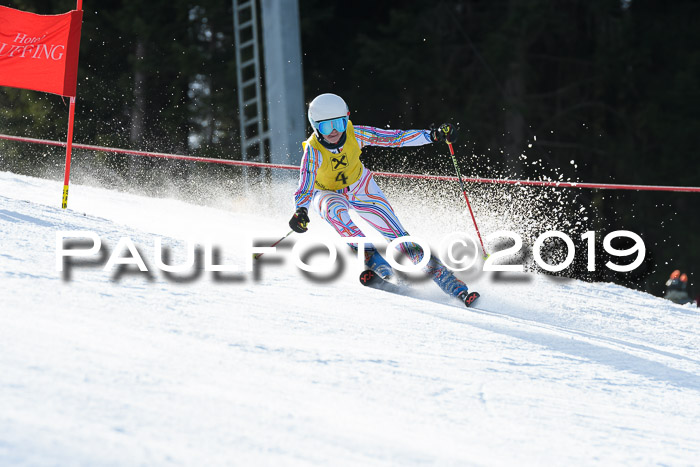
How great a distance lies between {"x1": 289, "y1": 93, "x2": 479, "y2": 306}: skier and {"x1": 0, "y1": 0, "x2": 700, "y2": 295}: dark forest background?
1105cm

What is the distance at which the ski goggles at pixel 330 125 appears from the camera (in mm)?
5258

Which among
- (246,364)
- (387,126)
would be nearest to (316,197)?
(246,364)

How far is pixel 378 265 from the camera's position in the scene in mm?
5637

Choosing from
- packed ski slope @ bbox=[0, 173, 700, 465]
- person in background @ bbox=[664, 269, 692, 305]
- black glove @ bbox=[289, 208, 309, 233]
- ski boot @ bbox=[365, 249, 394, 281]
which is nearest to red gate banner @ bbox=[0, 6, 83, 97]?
packed ski slope @ bbox=[0, 173, 700, 465]

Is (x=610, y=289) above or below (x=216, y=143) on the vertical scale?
below

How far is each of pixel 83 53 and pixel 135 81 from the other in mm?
1146

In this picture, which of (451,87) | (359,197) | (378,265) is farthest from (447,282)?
(451,87)

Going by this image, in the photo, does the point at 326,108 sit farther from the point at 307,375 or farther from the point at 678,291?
the point at 678,291

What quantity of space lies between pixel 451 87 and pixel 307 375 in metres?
15.7

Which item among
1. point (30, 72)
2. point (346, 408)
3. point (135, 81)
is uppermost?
point (135, 81)

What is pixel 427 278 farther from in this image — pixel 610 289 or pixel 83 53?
pixel 83 53

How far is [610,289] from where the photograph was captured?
7.28m

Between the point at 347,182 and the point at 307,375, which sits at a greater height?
the point at 347,182

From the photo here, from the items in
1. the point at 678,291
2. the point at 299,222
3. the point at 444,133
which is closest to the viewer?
the point at 299,222
